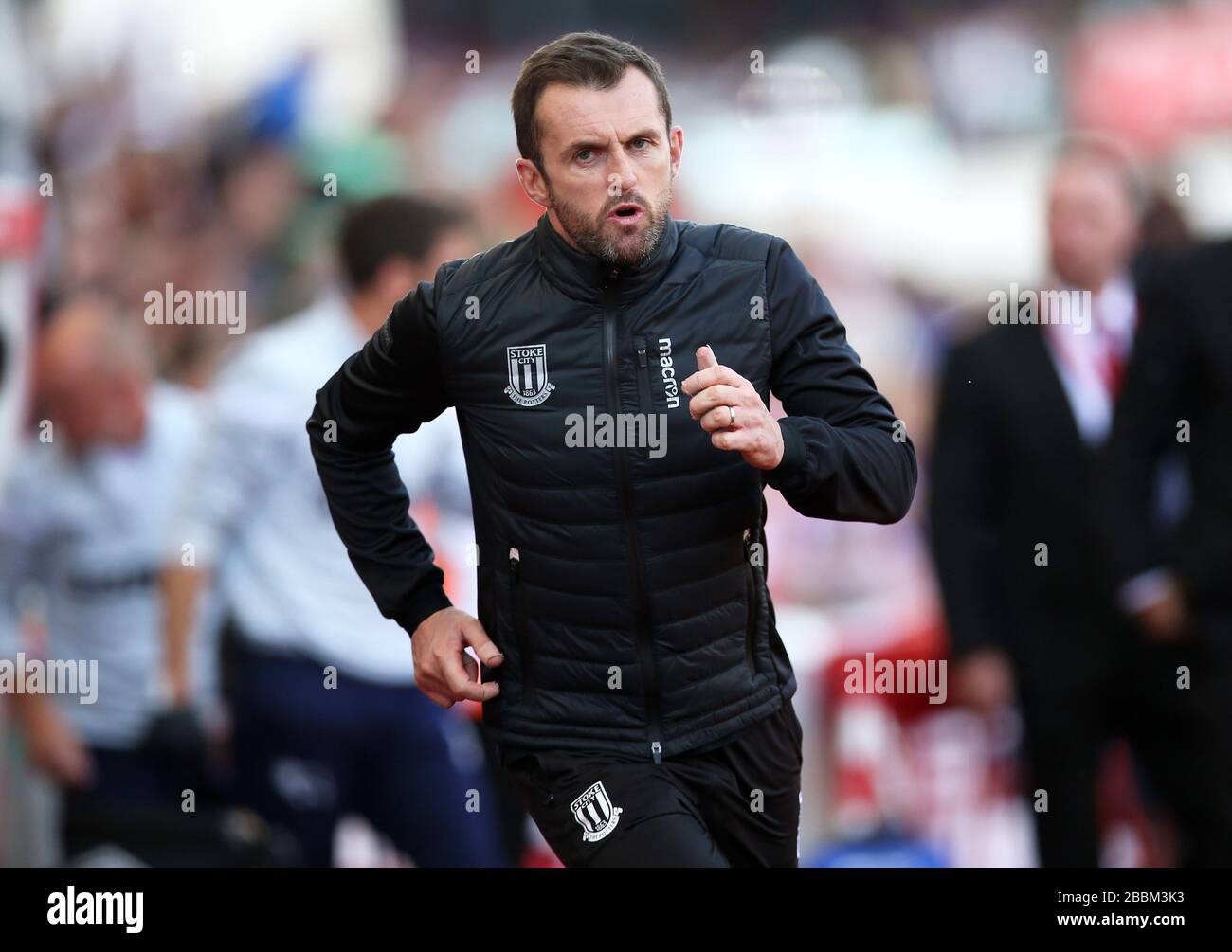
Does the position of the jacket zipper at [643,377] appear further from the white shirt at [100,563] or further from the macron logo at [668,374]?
the white shirt at [100,563]

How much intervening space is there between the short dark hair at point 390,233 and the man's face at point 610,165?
2072 mm

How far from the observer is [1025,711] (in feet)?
17.6

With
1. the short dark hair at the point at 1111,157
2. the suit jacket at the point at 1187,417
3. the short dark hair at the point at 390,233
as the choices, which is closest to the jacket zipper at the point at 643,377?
the suit jacket at the point at 1187,417

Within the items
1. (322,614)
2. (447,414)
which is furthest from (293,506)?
(447,414)

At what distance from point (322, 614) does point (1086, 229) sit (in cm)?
240

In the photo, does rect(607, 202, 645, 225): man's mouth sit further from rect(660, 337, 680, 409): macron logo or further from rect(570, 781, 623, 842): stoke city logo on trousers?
rect(570, 781, 623, 842): stoke city logo on trousers

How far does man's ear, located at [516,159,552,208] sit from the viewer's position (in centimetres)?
338

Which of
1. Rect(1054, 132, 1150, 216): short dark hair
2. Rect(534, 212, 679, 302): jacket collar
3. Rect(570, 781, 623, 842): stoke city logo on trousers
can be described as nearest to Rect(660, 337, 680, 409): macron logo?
Rect(534, 212, 679, 302): jacket collar

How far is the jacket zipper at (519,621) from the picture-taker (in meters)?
3.30

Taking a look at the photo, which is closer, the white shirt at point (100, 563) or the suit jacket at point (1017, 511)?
the suit jacket at point (1017, 511)

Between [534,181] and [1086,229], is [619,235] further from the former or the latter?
[1086,229]

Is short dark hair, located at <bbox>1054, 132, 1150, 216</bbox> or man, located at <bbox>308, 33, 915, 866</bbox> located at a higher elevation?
short dark hair, located at <bbox>1054, 132, 1150, 216</bbox>

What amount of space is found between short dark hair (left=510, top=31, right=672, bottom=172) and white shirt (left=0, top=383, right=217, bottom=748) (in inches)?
115
